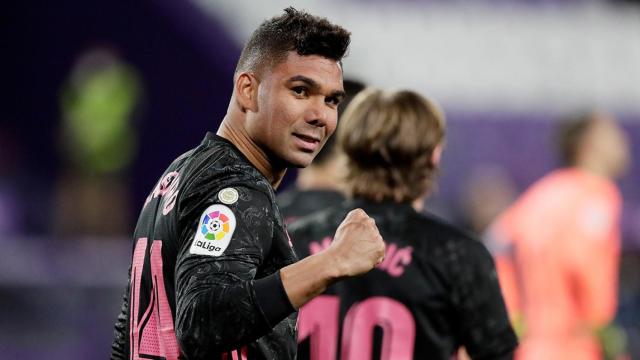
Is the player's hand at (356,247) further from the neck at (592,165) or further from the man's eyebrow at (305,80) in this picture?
the neck at (592,165)

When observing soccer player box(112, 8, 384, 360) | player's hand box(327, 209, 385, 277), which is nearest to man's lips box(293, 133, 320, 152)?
soccer player box(112, 8, 384, 360)

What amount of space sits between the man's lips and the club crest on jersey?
360mm

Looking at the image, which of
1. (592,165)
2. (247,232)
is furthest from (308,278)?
(592,165)

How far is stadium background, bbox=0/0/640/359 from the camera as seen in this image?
13781 mm

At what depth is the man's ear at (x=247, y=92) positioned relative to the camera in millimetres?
2928

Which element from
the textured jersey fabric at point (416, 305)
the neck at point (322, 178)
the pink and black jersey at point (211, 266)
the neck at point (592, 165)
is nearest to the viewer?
the pink and black jersey at point (211, 266)

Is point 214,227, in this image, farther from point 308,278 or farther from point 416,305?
point 416,305

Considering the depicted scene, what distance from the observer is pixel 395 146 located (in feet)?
13.5

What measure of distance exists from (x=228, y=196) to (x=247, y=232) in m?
0.09

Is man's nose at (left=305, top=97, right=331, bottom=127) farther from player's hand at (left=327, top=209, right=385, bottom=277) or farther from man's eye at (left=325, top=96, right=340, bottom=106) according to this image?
player's hand at (left=327, top=209, right=385, bottom=277)

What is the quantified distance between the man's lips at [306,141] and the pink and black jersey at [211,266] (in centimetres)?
16

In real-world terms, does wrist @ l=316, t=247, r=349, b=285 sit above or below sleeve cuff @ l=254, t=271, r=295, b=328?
above

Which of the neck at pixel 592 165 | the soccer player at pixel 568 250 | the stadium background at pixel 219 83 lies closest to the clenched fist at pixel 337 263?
the soccer player at pixel 568 250

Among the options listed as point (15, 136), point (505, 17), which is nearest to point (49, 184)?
point (15, 136)
